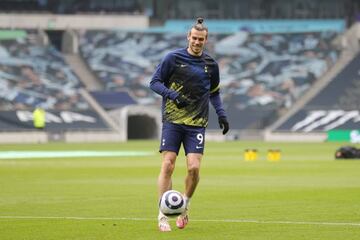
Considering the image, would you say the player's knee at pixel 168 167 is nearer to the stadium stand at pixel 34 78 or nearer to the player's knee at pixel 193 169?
the player's knee at pixel 193 169

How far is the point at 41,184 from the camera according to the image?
24391 millimetres

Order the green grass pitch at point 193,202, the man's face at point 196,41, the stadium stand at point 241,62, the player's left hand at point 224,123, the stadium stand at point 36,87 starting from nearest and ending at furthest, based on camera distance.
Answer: the green grass pitch at point 193,202, the man's face at point 196,41, the player's left hand at point 224,123, the stadium stand at point 36,87, the stadium stand at point 241,62

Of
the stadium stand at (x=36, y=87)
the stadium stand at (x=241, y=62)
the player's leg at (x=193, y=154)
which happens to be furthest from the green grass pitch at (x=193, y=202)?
the stadium stand at (x=241, y=62)

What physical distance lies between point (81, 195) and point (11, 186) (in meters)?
3.40

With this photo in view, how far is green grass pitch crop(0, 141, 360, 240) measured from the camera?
13508 mm

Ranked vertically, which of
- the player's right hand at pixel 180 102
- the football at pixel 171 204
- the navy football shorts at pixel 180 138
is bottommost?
the football at pixel 171 204

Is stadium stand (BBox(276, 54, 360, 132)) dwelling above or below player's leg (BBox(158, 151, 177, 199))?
below

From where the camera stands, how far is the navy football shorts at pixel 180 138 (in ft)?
46.4

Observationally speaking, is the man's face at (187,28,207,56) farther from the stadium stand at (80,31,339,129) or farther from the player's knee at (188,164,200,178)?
the stadium stand at (80,31,339,129)

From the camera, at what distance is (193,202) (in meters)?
18.8

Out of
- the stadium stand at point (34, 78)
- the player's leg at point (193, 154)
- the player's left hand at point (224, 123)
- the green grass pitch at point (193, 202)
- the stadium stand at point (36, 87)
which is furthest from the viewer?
the stadium stand at point (34, 78)

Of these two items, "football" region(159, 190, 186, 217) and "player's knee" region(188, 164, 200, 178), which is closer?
"football" region(159, 190, 186, 217)

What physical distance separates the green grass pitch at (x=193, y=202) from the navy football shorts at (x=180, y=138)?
3.35ft

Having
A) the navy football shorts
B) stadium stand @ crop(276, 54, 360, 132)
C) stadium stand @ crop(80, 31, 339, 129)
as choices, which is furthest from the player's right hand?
→ stadium stand @ crop(80, 31, 339, 129)
